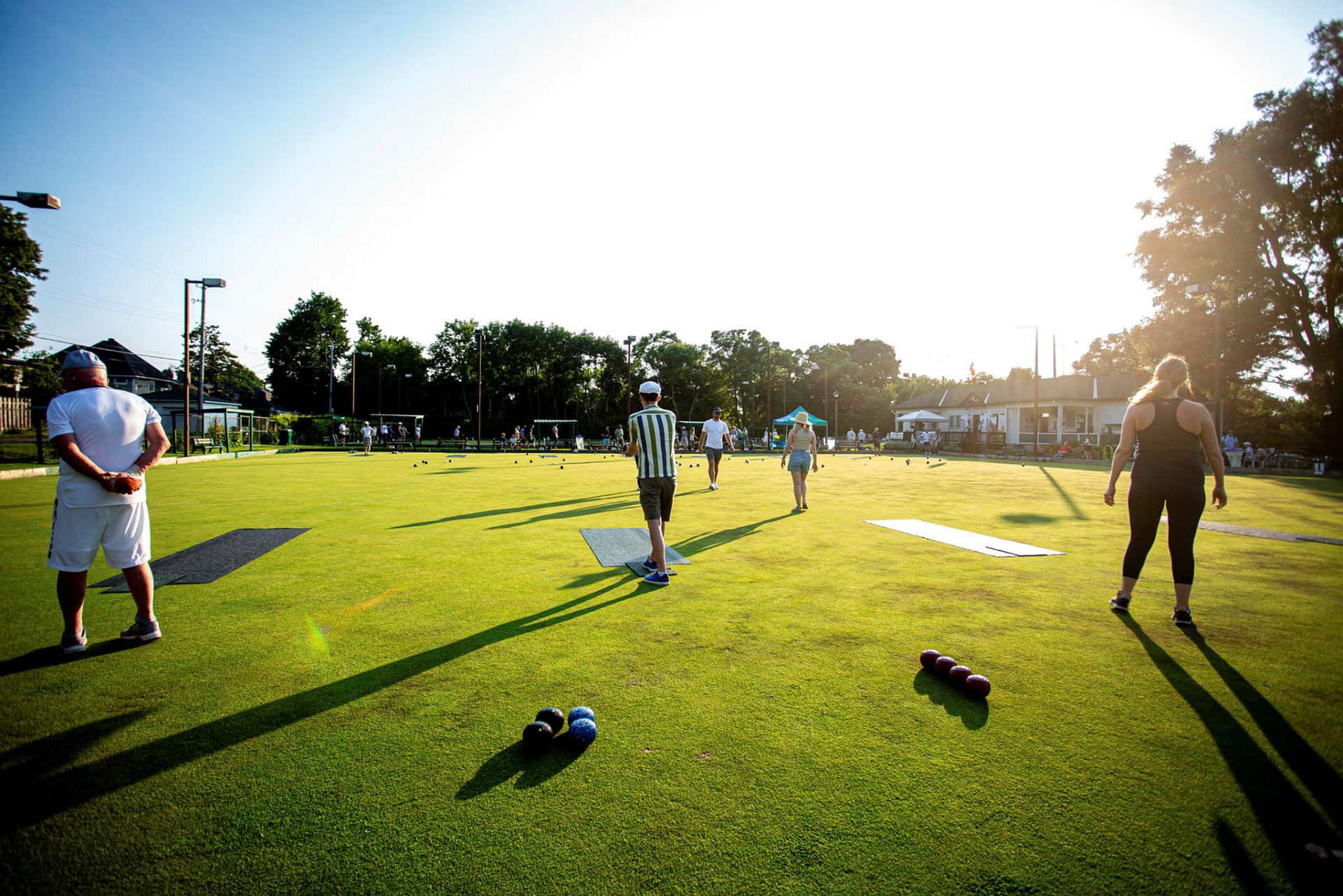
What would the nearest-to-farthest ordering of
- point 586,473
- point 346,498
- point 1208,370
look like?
point 346,498, point 586,473, point 1208,370

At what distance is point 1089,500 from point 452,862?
52.6 feet

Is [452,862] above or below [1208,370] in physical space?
below

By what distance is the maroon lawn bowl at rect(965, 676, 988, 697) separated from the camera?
3662mm

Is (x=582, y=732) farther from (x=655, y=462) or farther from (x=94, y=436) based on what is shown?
(x=94, y=436)

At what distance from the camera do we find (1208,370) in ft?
105

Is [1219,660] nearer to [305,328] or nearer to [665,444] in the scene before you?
[665,444]

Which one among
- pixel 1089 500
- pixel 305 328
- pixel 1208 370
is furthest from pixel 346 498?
pixel 305 328

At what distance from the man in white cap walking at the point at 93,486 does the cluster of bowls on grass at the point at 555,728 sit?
3189 millimetres

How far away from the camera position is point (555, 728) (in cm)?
320

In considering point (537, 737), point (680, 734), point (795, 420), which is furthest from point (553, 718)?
point (795, 420)

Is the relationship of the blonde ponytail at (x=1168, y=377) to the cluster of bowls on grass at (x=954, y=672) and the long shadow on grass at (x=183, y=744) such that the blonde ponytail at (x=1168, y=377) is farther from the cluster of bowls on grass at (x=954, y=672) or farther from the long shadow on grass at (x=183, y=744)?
the long shadow on grass at (x=183, y=744)

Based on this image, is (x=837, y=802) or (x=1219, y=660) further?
(x=1219, y=660)

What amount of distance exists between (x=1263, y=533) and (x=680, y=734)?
1160 centimetres

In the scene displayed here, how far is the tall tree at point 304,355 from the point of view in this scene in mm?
82188
